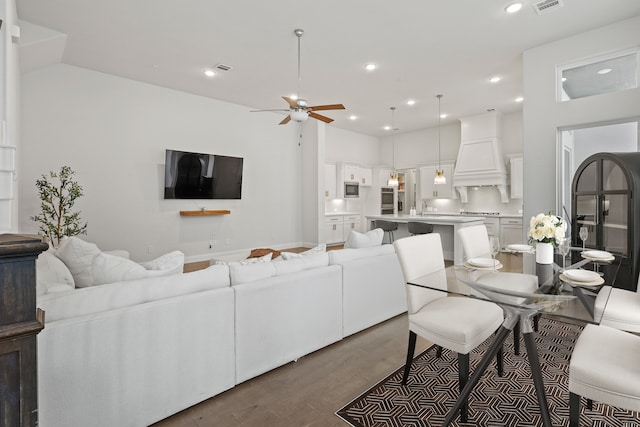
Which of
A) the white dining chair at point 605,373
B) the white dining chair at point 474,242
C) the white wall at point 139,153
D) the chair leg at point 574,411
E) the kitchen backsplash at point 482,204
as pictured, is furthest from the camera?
the kitchen backsplash at point 482,204

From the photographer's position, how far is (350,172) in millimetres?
8938

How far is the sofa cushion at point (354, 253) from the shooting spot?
2824 mm

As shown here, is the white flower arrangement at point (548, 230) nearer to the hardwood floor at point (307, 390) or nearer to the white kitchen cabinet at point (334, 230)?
the hardwood floor at point (307, 390)

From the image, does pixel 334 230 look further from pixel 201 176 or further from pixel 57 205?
pixel 57 205

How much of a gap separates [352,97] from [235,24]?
10.0 feet

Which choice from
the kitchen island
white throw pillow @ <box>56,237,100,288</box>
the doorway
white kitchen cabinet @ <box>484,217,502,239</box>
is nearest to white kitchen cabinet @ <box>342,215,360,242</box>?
the kitchen island

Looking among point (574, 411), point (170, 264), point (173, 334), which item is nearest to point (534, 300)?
point (574, 411)

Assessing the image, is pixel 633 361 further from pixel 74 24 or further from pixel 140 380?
pixel 74 24

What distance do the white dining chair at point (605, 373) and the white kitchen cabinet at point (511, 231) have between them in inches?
230

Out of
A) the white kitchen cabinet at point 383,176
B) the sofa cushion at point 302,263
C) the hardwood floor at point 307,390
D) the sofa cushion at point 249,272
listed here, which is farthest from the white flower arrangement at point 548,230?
the white kitchen cabinet at point 383,176

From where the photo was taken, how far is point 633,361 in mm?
1468

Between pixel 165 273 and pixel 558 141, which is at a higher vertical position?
pixel 558 141

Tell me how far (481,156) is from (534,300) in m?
6.74

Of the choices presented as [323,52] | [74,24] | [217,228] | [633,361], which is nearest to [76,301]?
[633,361]
